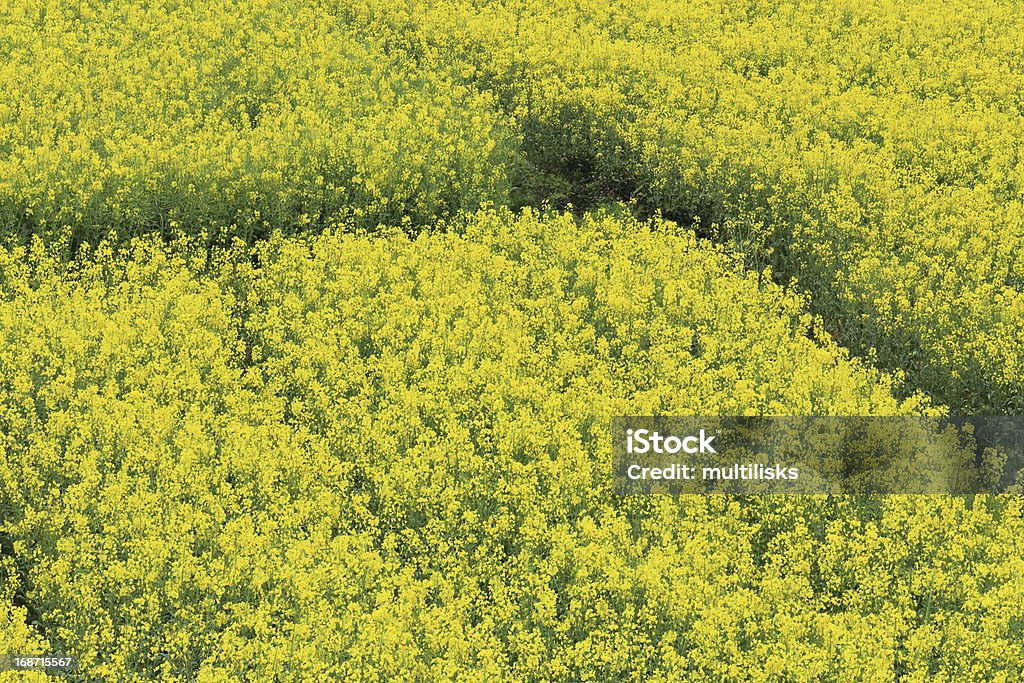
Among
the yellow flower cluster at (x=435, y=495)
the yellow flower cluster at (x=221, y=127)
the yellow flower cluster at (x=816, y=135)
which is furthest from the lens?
the yellow flower cluster at (x=221, y=127)

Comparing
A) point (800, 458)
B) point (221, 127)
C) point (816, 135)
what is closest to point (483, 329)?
point (800, 458)

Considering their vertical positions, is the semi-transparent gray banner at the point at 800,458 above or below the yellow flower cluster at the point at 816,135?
below

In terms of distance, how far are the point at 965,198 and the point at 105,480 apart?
8670mm

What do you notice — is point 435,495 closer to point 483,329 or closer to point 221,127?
point 483,329

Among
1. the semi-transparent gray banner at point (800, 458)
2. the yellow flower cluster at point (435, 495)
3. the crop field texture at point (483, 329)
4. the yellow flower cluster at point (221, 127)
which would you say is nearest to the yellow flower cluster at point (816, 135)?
the crop field texture at point (483, 329)

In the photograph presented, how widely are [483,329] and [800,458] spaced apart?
2.85m

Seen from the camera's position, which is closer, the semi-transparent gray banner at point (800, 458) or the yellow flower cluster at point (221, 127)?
the semi-transparent gray banner at point (800, 458)

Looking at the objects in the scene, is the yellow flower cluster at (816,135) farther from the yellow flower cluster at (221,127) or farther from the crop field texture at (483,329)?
the yellow flower cluster at (221,127)

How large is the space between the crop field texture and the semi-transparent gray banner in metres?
0.16

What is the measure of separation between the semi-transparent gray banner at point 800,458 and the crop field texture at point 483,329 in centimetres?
16

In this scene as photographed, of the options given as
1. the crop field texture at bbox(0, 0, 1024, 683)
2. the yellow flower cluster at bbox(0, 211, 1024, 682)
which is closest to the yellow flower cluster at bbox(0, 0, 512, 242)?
the crop field texture at bbox(0, 0, 1024, 683)

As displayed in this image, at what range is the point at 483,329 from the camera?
10.5 m

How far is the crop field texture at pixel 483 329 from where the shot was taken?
7496 mm

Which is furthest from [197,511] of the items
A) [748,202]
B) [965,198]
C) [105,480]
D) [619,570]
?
[965,198]
